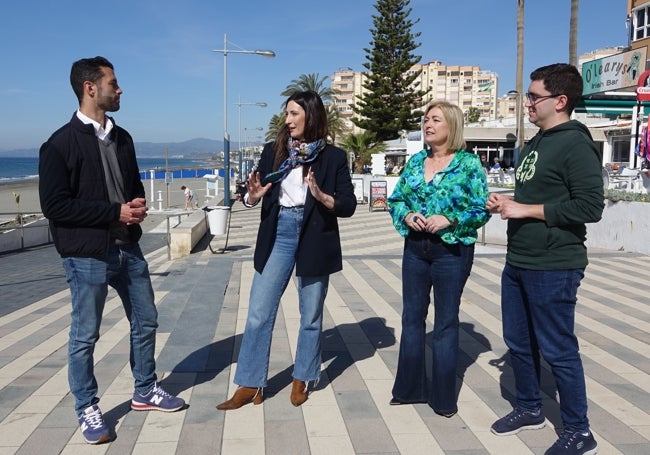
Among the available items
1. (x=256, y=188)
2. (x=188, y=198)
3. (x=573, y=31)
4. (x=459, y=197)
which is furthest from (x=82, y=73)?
(x=188, y=198)

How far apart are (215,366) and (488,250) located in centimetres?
745

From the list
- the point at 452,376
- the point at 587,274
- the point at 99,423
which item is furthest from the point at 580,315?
the point at 99,423

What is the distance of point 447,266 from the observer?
10.6ft

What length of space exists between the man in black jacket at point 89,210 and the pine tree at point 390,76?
44.3 metres

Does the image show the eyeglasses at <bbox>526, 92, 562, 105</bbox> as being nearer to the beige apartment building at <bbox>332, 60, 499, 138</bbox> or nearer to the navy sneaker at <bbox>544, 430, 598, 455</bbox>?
the navy sneaker at <bbox>544, 430, 598, 455</bbox>

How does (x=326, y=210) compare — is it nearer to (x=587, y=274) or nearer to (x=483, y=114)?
(x=587, y=274)

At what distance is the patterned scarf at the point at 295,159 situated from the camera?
3.42 meters

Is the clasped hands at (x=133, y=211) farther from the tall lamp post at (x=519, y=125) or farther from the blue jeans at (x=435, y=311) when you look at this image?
the tall lamp post at (x=519, y=125)

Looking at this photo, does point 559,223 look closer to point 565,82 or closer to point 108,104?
point 565,82

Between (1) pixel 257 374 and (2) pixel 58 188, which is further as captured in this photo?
(1) pixel 257 374

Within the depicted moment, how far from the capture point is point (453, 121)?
326cm

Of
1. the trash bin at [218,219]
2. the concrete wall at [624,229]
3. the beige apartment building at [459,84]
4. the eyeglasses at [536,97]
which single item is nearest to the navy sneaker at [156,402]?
the eyeglasses at [536,97]

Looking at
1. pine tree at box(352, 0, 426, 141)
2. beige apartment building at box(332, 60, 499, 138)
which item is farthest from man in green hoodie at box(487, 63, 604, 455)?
beige apartment building at box(332, 60, 499, 138)

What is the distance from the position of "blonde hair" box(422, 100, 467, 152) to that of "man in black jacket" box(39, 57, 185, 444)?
1.66 m
